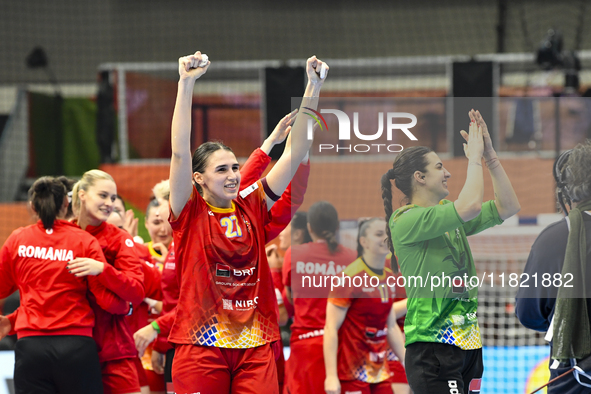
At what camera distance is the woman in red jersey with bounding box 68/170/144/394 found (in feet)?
11.9

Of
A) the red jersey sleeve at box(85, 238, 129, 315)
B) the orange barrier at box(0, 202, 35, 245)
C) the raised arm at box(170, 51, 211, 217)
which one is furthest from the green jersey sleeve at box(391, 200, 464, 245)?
the orange barrier at box(0, 202, 35, 245)

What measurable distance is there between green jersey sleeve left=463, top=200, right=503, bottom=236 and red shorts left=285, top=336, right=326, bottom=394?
1433mm

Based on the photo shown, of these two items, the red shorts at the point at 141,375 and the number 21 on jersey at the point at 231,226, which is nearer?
the number 21 on jersey at the point at 231,226

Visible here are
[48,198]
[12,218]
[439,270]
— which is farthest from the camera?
[12,218]

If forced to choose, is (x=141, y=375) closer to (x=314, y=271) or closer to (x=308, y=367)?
(x=308, y=367)

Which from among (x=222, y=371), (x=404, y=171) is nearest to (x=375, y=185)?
(x=404, y=171)

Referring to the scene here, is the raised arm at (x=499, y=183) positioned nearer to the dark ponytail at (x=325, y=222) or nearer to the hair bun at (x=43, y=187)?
the dark ponytail at (x=325, y=222)

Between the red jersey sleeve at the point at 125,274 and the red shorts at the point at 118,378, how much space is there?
0.39 meters

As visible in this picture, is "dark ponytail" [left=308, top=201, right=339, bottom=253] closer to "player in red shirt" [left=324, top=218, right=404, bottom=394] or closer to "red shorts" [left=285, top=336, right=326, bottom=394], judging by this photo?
"player in red shirt" [left=324, top=218, right=404, bottom=394]

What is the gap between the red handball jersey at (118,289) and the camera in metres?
3.55

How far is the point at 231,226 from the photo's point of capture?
289cm

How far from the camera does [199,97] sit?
11758mm

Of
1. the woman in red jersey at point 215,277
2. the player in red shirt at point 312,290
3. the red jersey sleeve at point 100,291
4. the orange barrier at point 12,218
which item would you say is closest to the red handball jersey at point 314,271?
the player in red shirt at point 312,290

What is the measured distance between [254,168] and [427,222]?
890 mm
